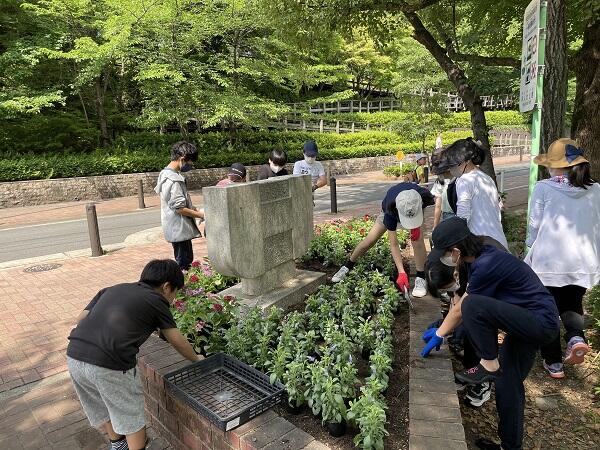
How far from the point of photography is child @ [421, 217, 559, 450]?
238cm

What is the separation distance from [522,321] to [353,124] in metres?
26.6

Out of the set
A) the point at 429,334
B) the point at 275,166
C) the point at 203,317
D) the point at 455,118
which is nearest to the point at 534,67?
the point at 429,334

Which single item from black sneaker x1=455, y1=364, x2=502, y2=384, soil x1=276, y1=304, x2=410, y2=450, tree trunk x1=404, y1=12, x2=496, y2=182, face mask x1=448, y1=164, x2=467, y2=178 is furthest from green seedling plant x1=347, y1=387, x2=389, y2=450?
tree trunk x1=404, y1=12, x2=496, y2=182

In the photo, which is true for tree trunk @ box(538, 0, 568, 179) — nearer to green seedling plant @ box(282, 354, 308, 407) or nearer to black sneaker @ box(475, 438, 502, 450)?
black sneaker @ box(475, 438, 502, 450)

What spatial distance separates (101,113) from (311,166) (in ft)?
46.0

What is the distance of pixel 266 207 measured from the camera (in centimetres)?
427

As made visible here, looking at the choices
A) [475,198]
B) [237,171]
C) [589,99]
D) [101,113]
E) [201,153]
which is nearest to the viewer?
[475,198]

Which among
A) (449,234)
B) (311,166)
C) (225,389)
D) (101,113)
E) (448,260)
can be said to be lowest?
(225,389)

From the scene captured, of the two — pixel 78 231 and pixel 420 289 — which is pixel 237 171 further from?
pixel 78 231

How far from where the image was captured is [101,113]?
57.6 feet

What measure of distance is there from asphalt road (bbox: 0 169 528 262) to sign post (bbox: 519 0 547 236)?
7.85 meters

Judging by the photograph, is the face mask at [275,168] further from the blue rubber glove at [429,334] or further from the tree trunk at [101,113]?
the tree trunk at [101,113]

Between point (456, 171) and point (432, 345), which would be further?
point (456, 171)

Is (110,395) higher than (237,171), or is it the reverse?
(237,171)
